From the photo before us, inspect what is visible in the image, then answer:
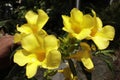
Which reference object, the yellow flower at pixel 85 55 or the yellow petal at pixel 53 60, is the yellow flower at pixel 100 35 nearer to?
the yellow flower at pixel 85 55

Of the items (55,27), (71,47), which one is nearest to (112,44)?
(55,27)

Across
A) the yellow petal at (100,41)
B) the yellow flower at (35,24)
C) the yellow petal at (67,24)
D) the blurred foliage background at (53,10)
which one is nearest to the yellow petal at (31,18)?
the yellow flower at (35,24)

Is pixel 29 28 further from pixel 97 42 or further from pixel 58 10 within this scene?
pixel 58 10

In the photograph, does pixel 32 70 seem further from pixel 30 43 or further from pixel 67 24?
pixel 67 24

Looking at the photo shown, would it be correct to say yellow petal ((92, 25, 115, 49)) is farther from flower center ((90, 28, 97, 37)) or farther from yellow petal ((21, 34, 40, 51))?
yellow petal ((21, 34, 40, 51))

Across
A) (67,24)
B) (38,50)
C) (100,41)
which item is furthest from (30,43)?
(100,41)

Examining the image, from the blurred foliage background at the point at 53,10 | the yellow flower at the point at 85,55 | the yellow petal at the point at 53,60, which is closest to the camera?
→ the yellow petal at the point at 53,60

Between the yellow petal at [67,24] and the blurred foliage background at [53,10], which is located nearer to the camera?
the yellow petal at [67,24]
